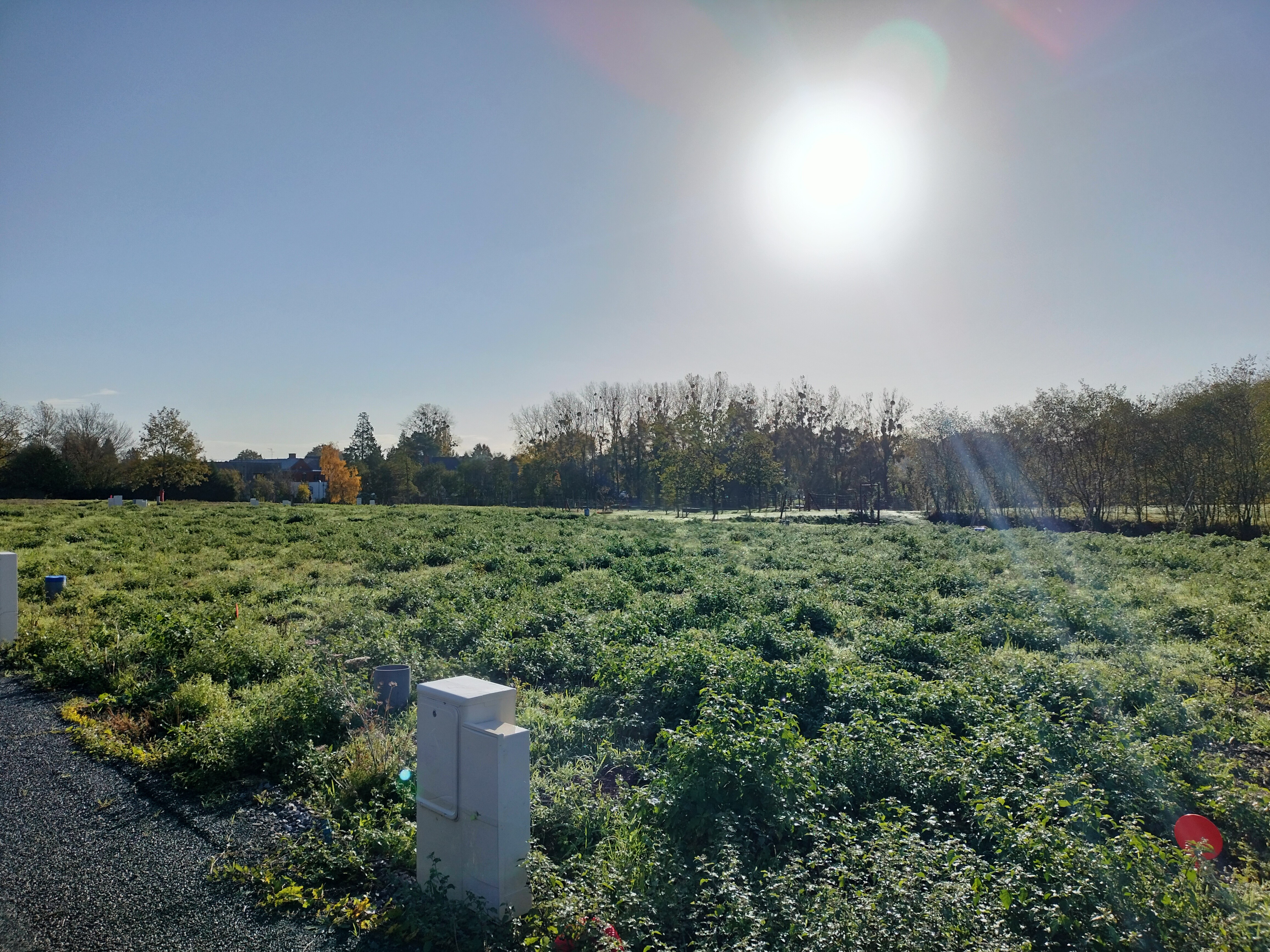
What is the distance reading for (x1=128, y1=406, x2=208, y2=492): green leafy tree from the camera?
44.2 m

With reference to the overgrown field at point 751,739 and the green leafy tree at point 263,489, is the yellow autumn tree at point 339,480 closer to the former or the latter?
the green leafy tree at point 263,489

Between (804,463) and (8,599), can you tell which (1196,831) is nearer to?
(8,599)

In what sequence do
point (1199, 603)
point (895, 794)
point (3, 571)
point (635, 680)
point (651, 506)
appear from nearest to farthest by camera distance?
point (895, 794)
point (635, 680)
point (3, 571)
point (1199, 603)
point (651, 506)

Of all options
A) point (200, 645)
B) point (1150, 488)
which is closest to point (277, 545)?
point (200, 645)

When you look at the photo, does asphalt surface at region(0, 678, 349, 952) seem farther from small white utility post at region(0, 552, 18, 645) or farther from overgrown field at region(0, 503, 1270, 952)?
small white utility post at region(0, 552, 18, 645)

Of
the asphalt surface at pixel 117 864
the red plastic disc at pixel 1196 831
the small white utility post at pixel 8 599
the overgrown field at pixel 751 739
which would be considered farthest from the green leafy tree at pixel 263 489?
the red plastic disc at pixel 1196 831

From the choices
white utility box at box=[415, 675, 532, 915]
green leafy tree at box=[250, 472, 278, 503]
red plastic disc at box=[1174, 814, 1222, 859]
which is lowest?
red plastic disc at box=[1174, 814, 1222, 859]

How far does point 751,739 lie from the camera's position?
16.0ft

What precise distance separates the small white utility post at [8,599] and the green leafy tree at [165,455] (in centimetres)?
4181

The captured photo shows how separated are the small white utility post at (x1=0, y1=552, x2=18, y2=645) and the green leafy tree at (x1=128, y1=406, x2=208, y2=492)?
137ft

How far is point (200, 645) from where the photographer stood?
8.12 metres

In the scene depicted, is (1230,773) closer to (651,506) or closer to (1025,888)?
(1025,888)

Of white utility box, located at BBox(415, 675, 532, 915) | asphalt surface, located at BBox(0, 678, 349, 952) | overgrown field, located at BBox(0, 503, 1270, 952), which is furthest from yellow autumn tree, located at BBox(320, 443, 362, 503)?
white utility box, located at BBox(415, 675, 532, 915)

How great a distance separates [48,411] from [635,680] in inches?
2811
